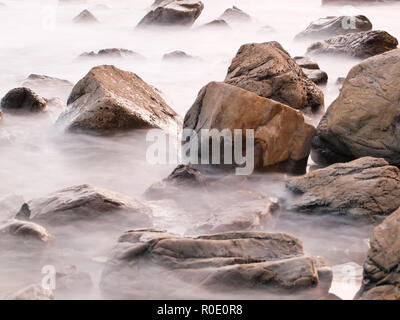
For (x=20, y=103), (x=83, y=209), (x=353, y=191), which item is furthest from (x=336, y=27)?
(x=83, y=209)

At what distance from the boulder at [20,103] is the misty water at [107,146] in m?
0.17

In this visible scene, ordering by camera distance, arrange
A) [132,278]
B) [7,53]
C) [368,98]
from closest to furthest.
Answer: [132,278] < [368,98] < [7,53]

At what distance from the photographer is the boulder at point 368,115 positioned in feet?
16.7

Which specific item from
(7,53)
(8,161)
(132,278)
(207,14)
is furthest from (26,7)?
(132,278)

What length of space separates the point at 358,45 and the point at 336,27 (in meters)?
3.31

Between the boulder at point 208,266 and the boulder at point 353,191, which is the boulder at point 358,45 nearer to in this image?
the boulder at point 353,191

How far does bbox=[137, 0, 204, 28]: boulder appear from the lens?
15172mm

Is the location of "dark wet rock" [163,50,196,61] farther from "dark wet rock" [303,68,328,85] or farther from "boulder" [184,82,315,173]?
"boulder" [184,82,315,173]

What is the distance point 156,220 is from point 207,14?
16344mm

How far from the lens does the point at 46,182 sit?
5312mm

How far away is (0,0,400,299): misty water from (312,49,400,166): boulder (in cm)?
66

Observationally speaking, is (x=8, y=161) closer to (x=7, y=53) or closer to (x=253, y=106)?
(x=253, y=106)

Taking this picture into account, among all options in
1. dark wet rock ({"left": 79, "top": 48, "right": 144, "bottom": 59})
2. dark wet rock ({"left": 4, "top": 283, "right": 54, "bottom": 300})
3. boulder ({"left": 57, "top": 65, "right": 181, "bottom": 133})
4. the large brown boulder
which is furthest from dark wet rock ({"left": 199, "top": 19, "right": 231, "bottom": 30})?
dark wet rock ({"left": 4, "top": 283, "right": 54, "bottom": 300})

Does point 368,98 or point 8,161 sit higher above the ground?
point 368,98
